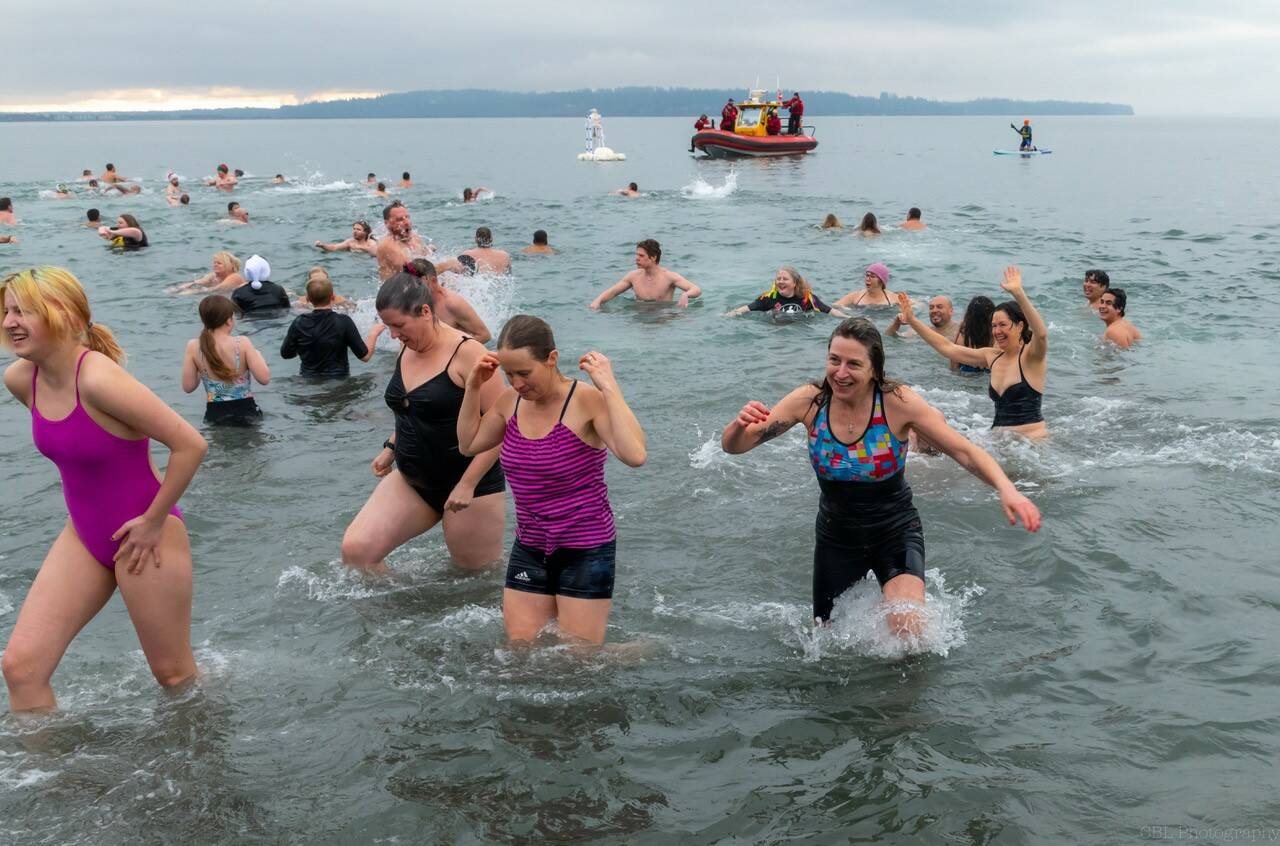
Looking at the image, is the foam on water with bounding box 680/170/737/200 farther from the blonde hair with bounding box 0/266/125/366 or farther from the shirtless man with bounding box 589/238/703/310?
the blonde hair with bounding box 0/266/125/366

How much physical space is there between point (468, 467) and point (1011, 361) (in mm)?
5003

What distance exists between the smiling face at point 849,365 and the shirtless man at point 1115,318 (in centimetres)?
948

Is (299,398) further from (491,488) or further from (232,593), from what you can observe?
(491,488)

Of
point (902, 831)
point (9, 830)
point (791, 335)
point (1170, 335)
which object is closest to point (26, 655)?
point (9, 830)

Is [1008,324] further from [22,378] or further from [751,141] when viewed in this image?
[751,141]

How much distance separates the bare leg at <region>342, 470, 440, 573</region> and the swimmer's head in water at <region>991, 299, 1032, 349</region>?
4802 millimetres

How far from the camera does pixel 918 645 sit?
5.33 meters

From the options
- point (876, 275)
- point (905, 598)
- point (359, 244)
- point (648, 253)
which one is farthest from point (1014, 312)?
point (359, 244)

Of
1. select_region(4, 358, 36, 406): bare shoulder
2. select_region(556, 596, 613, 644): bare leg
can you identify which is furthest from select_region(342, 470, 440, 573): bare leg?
select_region(4, 358, 36, 406): bare shoulder

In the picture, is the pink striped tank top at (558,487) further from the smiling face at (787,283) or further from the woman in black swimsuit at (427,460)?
the smiling face at (787,283)

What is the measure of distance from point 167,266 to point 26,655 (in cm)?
1735

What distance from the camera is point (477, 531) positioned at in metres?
6.04

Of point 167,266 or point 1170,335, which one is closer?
point 1170,335

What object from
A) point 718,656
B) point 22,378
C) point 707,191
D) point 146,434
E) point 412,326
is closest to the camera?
point 146,434
